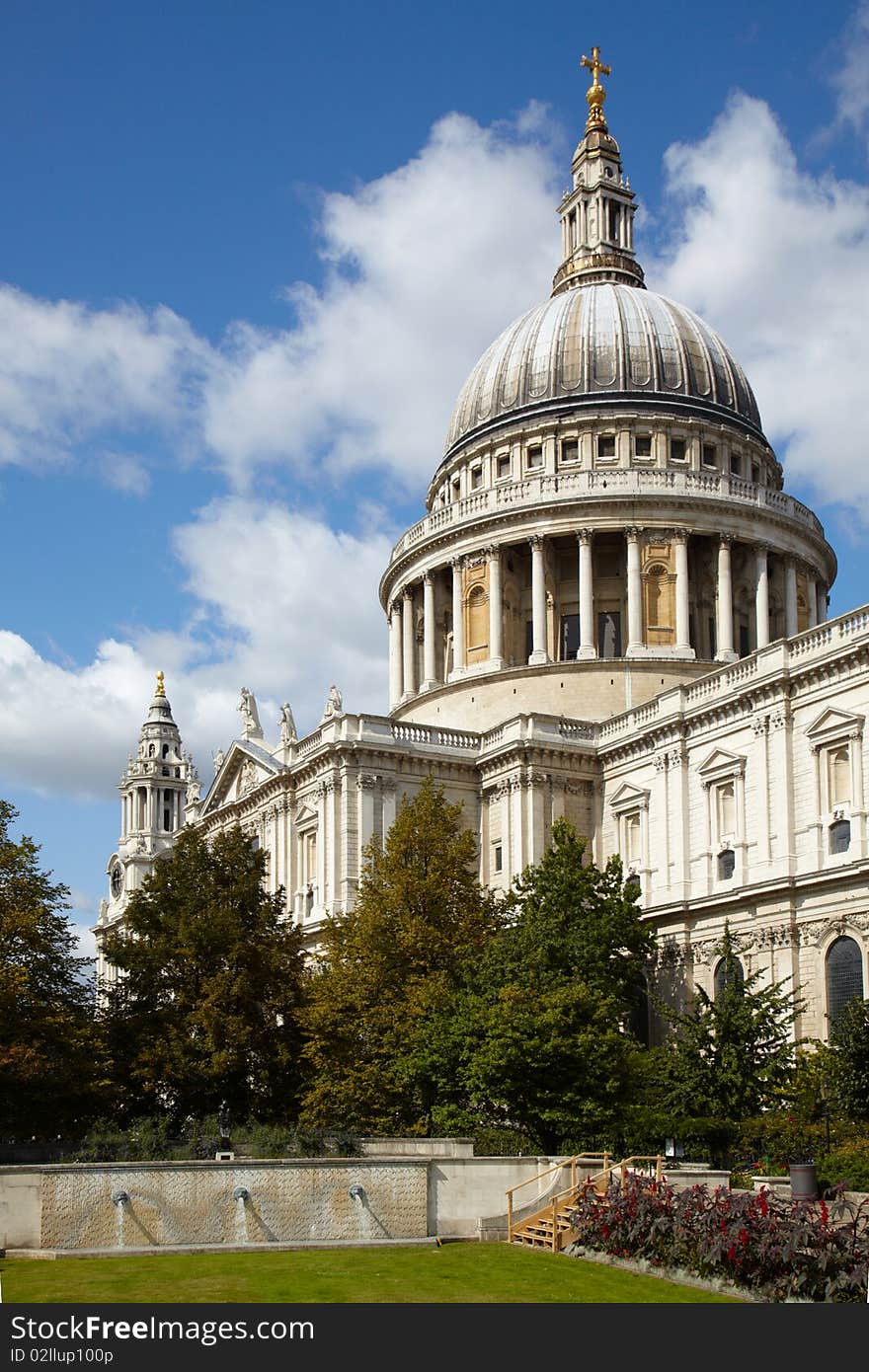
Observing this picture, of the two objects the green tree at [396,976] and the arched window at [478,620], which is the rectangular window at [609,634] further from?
the green tree at [396,976]

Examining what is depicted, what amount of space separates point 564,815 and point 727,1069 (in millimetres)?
22889

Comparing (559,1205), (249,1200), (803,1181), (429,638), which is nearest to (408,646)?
(429,638)

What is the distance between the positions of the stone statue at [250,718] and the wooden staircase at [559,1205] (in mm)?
43405

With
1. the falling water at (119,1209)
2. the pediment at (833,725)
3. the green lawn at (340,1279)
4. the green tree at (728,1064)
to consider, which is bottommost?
the green lawn at (340,1279)

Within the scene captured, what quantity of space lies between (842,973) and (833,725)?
7.85 meters

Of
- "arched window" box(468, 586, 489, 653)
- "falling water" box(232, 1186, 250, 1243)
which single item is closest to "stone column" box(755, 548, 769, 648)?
"arched window" box(468, 586, 489, 653)

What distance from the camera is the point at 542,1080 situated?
129ft

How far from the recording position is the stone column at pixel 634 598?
74.2 m

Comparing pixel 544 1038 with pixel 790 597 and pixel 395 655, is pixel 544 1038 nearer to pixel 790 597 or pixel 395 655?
pixel 790 597

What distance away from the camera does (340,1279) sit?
25.7 meters

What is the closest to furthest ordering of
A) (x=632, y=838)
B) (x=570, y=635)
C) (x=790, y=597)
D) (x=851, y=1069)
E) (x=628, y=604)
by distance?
(x=851, y=1069) < (x=632, y=838) < (x=628, y=604) < (x=570, y=635) < (x=790, y=597)

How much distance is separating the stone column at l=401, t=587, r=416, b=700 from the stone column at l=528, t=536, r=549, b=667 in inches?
365

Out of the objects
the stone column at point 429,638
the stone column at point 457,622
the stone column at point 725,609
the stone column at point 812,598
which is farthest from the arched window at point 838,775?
the stone column at point 429,638
